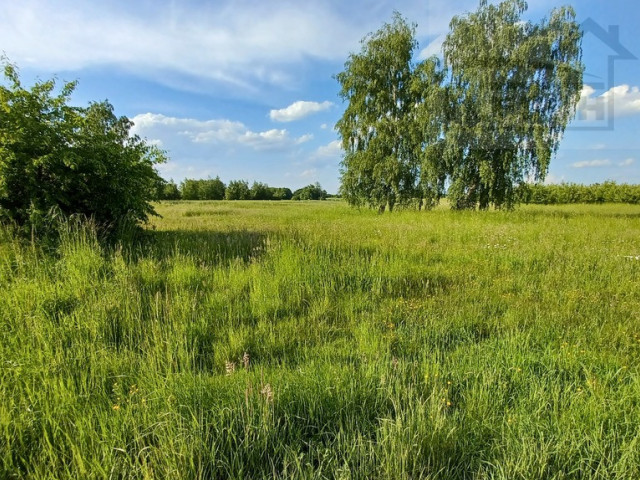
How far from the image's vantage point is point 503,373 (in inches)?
101

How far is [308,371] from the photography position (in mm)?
2436

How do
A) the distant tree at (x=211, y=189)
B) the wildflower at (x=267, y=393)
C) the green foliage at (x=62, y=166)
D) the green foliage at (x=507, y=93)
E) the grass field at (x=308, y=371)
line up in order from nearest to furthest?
1. the grass field at (x=308, y=371)
2. the wildflower at (x=267, y=393)
3. the green foliage at (x=62, y=166)
4. the green foliage at (x=507, y=93)
5. the distant tree at (x=211, y=189)

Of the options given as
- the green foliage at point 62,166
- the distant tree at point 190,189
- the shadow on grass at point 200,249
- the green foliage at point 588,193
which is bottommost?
the shadow on grass at point 200,249

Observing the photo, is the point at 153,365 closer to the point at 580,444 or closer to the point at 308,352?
the point at 308,352

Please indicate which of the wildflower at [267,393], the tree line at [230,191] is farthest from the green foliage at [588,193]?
the tree line at [230,191]

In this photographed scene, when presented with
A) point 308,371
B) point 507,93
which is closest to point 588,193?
point 507,93

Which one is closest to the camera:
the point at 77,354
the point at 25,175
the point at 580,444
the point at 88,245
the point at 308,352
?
the point at 580,444

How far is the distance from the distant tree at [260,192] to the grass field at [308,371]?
107 m

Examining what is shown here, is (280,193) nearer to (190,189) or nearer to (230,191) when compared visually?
(230,191)

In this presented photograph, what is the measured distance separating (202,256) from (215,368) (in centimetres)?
365

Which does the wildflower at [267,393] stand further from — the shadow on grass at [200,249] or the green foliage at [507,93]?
the green foliage at [507,93]

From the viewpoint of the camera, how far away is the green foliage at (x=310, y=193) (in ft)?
399

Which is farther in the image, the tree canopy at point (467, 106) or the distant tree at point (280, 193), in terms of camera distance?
the distant tree at point (280, 193)

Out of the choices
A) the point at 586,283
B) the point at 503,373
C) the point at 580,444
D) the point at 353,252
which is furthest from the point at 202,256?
the point at 586,283
